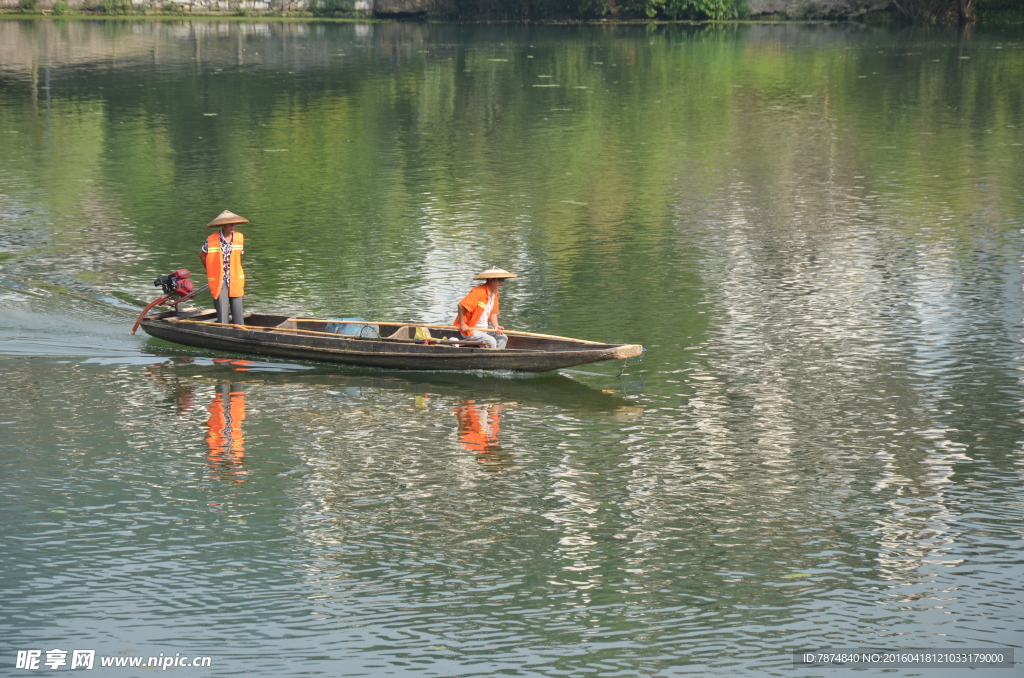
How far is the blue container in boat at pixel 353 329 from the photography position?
17.2m

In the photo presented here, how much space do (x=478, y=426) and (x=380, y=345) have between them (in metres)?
2.21

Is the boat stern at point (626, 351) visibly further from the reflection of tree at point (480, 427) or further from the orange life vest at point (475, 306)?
the orange life vest at point (475, 306)

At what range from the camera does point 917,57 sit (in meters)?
56.4

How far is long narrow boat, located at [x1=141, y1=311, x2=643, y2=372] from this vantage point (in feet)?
52.8

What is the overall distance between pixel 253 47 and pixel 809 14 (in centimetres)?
3636

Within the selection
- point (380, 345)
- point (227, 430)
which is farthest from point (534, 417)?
point (227, 430)

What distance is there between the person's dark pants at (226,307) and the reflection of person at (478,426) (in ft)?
12.9

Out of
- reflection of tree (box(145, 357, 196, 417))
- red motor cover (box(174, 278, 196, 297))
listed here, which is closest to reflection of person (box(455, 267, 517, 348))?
reflection of tree (box(145, 357, 196, 417))

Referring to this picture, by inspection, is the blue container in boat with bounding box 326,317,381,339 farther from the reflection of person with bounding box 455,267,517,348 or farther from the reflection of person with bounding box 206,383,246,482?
the reflection of person with bounding box 206,383,246,482

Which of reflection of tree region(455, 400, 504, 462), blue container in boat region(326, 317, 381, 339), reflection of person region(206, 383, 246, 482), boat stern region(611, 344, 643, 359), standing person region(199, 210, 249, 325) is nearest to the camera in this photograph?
reflection of person region(206, 383, 246, 482)

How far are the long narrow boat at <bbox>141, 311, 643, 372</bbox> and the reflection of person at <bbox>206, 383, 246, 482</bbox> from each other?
947 millimetres

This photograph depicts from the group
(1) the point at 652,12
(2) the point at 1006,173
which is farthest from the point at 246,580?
(1) the point at 652,12

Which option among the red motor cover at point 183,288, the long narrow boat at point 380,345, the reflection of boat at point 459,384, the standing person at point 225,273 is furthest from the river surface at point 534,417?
the red motor cover at point 183,288

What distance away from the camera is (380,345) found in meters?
16.6
